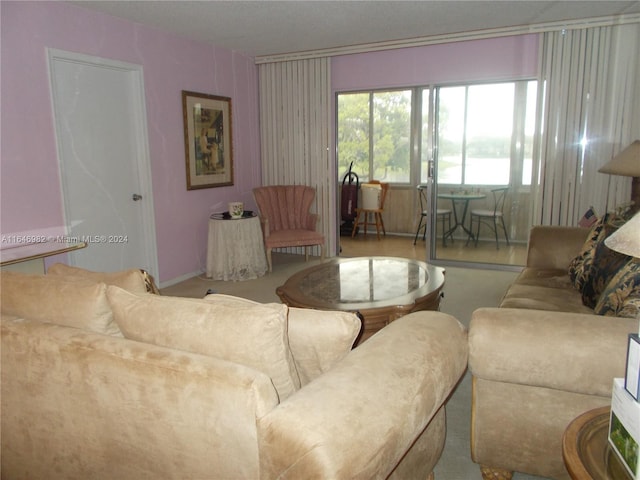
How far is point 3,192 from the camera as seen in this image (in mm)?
3316

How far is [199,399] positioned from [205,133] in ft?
14.6

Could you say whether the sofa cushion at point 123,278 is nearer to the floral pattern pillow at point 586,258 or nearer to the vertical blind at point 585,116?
the floral pattern pillow at point 586,258

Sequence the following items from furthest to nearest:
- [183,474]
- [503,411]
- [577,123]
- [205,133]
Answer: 1. [205,133]
2. [577,123]
3. [503,411]
4. [183,474]

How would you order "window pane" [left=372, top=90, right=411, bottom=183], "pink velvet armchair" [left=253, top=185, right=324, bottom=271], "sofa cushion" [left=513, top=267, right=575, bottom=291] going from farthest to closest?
1. "window pane" [left=372, top=90, right=411, bottom=183]
2. "pink velvet armchair" [left=253, top=185, right=324, bottom=271]
3. "sofa cushion" [left=513, top=267, right=575, bottom=291]

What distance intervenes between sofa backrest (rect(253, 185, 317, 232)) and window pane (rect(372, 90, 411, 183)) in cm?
198

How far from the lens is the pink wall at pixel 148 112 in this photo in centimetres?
337

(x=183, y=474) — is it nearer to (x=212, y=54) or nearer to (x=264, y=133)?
(x=212, y=54)

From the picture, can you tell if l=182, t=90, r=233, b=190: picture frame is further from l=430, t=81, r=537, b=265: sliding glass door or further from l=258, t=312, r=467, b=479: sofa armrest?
l=258, t=312, r=467, b=479: sofa armrest

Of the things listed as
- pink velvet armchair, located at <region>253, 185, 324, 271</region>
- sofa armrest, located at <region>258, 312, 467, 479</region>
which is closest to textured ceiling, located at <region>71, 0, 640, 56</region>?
pink velvet armchair, located at <region>253, 185, 324, 271</region>

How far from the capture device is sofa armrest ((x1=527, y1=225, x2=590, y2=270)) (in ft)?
11.0

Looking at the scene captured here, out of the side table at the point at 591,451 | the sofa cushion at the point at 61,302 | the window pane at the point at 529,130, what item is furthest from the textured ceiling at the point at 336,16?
the side table at the point at 591,451

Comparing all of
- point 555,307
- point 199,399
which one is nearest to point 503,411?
point 555,307

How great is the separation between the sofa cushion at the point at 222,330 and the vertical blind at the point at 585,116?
14.4ft

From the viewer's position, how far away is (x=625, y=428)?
1169 mm
